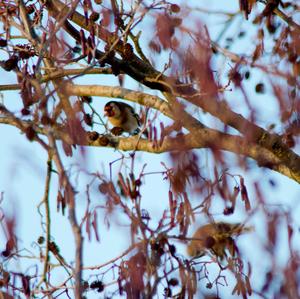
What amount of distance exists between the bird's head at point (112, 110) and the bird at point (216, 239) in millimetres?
3729

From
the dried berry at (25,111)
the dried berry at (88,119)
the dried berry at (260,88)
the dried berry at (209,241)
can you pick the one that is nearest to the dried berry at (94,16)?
the dried berry at (88,119)

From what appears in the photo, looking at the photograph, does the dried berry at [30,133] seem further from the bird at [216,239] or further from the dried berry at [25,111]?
the bird at [216,239]

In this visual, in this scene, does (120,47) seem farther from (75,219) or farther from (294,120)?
(75,219)

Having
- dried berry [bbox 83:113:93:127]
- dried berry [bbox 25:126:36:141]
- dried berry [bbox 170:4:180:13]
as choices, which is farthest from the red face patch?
dried berry [bbox 25:126:36:141]

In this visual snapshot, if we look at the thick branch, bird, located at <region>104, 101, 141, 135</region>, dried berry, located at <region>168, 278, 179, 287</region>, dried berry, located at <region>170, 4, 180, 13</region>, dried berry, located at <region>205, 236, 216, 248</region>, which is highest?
bird, located at <region>104, 101, 141, 135</region>

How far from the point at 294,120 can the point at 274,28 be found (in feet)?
3.19

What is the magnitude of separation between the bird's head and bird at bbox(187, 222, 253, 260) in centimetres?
373

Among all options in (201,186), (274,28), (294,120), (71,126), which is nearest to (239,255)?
(201,186)

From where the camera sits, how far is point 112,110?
7.49m

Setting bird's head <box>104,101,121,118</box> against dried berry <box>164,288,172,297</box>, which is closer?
dried berry <box>164,288,172,297</box>

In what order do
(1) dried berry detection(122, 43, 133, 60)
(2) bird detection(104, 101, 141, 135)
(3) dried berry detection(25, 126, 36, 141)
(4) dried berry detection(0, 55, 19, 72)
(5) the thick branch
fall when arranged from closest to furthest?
(3) dried berry detection(25, 126, 36, 141) → (5) the thick branch → (4) dried berry detection(0, 55, 19, 72) → (1) dried berry detection(122, 43, 133, 60) → (2) bird detection(104, 101, 141, 135)

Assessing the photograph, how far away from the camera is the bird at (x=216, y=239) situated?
348 centimetres

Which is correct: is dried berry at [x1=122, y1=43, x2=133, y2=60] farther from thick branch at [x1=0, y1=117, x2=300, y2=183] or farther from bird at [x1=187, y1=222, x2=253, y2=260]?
bird at [x1=187, y1=222, x2=253, y2=260]

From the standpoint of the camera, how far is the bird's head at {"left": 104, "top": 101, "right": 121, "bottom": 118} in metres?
7.43
